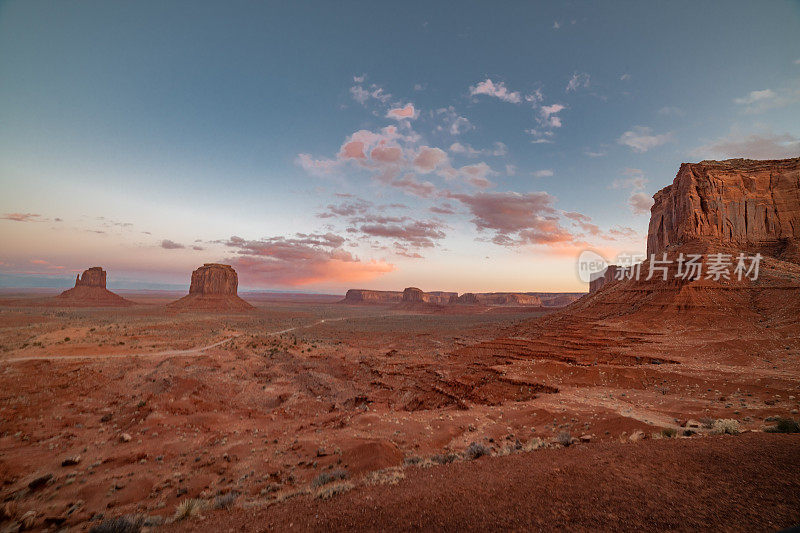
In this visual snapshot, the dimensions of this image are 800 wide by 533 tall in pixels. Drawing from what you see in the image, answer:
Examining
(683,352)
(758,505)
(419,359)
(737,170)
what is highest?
(737,170)

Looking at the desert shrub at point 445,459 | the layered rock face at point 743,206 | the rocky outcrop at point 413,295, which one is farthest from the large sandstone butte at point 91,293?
the layered rock face at point 743,206

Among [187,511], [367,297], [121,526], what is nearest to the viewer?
[121,526]

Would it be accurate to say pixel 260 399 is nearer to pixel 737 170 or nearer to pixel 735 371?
pixel 735 371

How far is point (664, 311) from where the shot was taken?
32406 mm

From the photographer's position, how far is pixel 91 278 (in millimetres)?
98438

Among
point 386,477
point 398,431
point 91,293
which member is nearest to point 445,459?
point 386,477

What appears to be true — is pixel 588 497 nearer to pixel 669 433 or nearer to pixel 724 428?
pixel 669 433

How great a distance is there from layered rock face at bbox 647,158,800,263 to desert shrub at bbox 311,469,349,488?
171ft

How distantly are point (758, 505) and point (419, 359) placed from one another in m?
24.5

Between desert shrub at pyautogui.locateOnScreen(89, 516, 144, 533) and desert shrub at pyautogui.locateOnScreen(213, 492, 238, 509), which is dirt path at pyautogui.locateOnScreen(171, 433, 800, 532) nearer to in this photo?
desert shrub at pyautogui.locateOnScreen(213, 492, 238, 509)

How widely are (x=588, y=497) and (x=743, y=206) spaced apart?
57.5m

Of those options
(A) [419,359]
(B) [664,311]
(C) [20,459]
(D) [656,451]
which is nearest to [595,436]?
(D) [656,451]

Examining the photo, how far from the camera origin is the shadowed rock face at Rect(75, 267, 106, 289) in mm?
98188

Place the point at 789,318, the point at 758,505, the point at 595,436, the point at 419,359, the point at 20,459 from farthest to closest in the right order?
the point at 419,359
the point at 789,318
the point at 20,459
the point at 595,436
the point at 758,505
